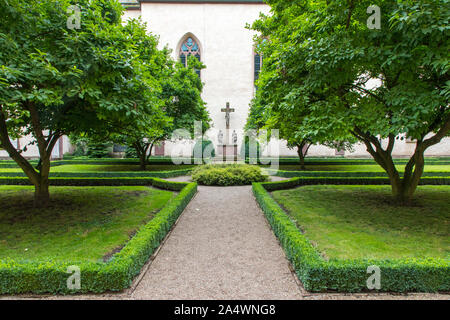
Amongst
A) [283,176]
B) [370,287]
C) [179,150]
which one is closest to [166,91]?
[283,176]

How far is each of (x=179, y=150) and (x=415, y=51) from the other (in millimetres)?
25451

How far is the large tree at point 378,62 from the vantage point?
173 inches

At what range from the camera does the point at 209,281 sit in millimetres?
3777

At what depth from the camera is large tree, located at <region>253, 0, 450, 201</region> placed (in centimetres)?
439

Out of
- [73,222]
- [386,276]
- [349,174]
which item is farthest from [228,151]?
[386,276]

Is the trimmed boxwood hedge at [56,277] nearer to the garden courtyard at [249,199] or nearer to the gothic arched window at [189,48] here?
the garden courtyard at [249,199]

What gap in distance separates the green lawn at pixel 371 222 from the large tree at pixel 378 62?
5.90ft

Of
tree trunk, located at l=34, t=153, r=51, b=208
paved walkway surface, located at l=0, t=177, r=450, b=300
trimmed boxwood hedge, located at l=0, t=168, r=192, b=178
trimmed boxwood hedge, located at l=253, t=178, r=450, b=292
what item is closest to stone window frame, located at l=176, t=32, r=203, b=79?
trimmed boxwood hedge, located at l=0, t=168, r=192, b=178

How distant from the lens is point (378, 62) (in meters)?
5.59

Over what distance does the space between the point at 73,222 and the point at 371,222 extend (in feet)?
25.3

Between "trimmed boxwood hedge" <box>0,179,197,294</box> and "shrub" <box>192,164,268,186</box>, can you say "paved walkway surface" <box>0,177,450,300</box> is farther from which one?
"shrub" <box>192,164,268,186</box>

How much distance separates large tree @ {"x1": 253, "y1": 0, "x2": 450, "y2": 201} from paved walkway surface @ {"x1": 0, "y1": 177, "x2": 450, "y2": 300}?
10.1ft

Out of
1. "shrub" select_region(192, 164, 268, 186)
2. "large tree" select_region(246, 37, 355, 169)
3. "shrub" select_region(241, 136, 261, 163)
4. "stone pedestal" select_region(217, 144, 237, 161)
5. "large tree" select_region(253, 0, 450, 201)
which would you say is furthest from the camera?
"stone pedestal" select_region(217, 144, 237, 161)

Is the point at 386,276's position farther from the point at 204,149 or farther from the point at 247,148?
the point at 204,149
